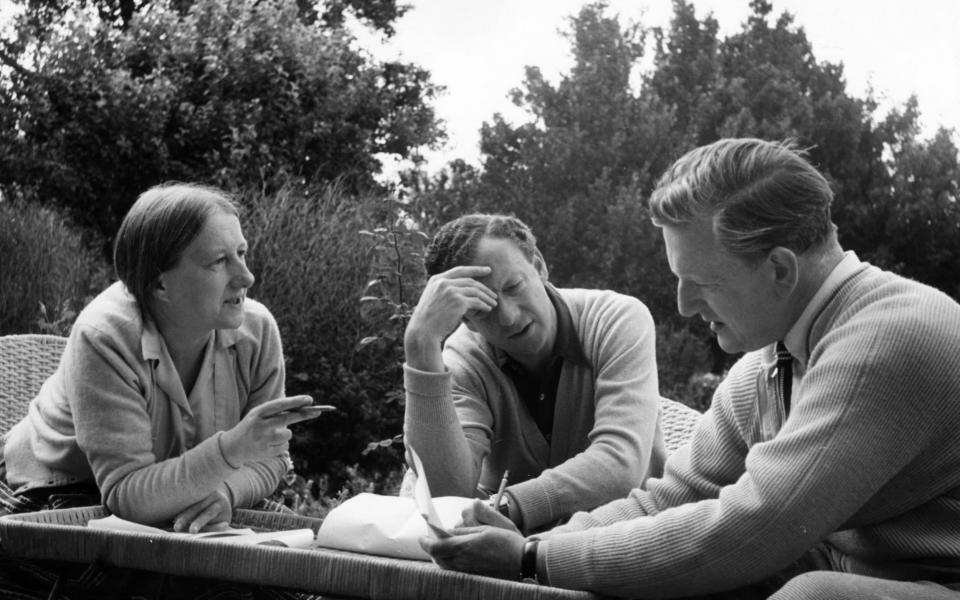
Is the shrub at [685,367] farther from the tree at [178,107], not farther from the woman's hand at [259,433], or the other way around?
the woman's hand at [259,433]

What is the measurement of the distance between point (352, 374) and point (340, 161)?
160 inches

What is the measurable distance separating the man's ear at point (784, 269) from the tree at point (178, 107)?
24.7 ft

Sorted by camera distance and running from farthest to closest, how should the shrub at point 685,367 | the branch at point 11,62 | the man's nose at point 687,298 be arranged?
1. the branch at point 11,62
2. the shrub at point 685,367
3. the man's nose at point 687,298

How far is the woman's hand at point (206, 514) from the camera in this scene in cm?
258

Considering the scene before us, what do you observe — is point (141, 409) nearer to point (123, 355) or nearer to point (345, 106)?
point (123, 355)

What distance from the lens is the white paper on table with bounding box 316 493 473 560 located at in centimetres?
218

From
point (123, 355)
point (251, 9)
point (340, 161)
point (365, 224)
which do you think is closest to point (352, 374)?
point (365, 224)

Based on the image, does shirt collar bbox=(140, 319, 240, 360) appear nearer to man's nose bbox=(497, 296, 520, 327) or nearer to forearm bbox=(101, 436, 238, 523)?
forearm bbox=(101, 436, 238, 523)

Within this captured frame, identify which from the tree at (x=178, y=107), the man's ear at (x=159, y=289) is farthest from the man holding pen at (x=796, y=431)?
the tree at (x=178, y=107)

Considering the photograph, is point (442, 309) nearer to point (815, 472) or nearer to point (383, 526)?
point (383, 526)

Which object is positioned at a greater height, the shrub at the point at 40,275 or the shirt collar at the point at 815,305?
the shirt collar at the point at 815,305

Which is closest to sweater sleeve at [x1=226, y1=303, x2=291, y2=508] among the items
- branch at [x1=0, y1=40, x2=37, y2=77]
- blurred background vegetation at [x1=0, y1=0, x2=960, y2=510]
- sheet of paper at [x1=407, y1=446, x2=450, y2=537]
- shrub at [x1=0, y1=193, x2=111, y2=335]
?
sheet of paper at [x1=407, y1=446, x2=450, y2=537]

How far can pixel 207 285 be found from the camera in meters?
2.76

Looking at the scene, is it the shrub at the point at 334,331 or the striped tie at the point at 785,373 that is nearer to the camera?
the striped tie at the point at 785,373
